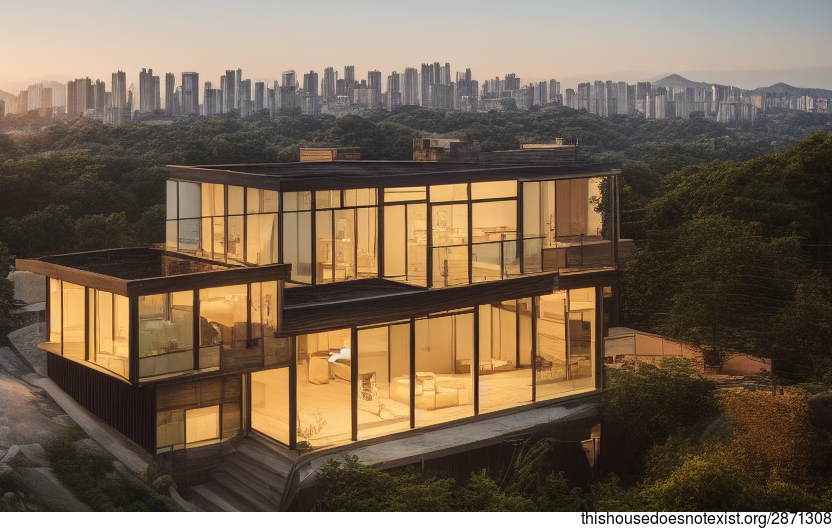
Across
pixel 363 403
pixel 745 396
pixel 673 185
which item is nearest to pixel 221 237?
pixel 363 403

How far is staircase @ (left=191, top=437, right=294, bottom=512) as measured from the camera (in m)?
12.8

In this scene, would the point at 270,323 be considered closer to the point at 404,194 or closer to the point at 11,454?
the point at 404,194

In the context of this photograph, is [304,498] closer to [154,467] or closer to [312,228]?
[154,467]

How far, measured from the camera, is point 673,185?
27516 mm

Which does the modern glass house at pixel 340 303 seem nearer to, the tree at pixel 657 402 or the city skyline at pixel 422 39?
the tree at pixel 657 402

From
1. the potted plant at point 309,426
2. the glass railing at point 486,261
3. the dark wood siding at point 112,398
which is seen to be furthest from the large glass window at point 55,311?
the glass railing at point 486,261

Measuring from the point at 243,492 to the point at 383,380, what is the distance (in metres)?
2.21

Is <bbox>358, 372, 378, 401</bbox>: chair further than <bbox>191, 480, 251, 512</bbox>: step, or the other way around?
<bbox>358, 372, 378, 401</bbox>: chair

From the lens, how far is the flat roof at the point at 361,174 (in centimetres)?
1405

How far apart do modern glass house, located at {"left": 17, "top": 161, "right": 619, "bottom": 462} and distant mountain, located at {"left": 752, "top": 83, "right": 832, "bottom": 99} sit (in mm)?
2727

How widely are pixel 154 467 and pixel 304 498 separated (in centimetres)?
172

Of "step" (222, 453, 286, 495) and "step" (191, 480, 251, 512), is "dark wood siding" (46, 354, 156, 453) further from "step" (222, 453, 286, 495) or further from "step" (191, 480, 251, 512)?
"step" (222, 453, 286, 495)

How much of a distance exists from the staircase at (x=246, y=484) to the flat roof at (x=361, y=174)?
331cm

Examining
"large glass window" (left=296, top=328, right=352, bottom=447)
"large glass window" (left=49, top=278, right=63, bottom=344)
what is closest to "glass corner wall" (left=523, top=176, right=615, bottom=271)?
"large glass window" (left=296, top=328, right=352, bottom=447)
